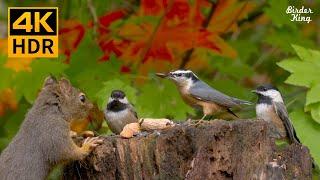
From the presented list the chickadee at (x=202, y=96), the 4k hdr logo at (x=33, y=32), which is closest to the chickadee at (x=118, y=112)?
the chickadee at (x=202, y=96)

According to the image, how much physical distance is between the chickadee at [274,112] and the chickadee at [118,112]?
819 millimetres

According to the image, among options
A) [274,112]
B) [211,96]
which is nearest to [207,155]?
[211,96]

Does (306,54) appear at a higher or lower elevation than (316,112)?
higher

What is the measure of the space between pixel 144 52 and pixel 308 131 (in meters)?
1.69

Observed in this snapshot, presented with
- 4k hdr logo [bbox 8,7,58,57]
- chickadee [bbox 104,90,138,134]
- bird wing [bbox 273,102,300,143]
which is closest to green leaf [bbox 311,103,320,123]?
bird wing [bbox 273,102,300,143]

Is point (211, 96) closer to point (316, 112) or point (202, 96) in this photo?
point (202, 96)

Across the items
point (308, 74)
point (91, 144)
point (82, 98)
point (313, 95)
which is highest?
point (308, 74)

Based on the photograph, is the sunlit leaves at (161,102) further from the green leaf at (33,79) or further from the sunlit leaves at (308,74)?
the sunlit leaves at (308,74)

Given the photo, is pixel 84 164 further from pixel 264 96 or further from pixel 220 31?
pixel 220 31

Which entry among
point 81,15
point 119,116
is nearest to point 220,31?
point 81,15

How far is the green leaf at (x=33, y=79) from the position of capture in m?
6.15

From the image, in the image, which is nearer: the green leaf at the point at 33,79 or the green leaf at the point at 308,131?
the green leaf at the point at 308,131

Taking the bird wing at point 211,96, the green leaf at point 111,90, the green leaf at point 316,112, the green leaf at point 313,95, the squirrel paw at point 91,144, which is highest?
the green leaf at point 313,95

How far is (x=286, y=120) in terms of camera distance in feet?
17.1
